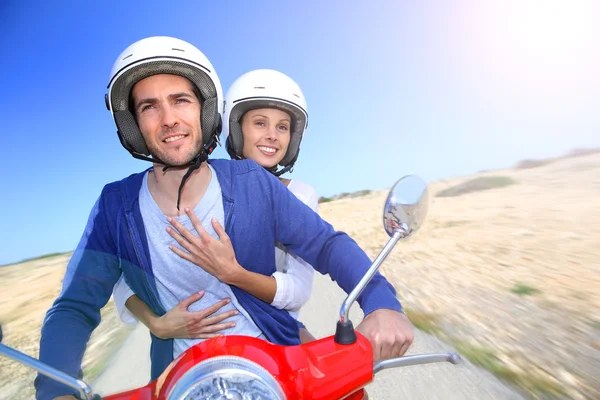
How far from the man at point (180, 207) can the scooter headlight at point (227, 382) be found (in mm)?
519

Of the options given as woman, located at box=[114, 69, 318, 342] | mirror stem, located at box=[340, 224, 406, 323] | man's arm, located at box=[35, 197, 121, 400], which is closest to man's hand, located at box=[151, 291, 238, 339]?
man's arm, located at box=[35, 197, 121, 400]

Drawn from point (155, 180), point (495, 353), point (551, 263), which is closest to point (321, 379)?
point (155, 180)

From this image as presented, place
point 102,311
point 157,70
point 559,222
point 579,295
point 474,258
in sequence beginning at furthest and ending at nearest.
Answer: point 559,222
point 474,258
point 579,295
point 157,70
point 102,311

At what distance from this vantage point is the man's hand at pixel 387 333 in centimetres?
108

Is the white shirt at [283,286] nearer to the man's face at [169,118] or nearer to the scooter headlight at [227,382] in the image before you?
the man's face at [169,118]

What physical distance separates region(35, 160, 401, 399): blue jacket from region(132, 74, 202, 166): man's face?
0.47ft

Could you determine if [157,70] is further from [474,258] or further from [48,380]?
[474,258]

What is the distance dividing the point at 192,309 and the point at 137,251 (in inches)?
10.8

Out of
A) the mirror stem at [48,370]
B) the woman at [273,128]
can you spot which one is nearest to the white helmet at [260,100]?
the woman at [273,128]

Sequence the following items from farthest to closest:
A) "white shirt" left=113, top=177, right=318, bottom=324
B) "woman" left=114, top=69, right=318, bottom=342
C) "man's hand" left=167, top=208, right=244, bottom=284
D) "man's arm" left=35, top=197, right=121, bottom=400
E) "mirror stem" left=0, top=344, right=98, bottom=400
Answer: "woman" left=114, top=69, right=318, bottom=342
"man's hand" left=167, top=208, right=244, bottom=284
"white shirt" left=113, top=177, right=318, bottom=324
"man's arm" left=35, top=197, right=121, bottom=400
"mirror stem" left=0, top=344, right=98, bottom=400

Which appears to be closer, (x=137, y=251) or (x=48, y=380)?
(x=48, y=380)

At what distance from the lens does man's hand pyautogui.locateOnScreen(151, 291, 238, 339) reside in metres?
1.31

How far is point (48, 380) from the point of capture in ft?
2.86

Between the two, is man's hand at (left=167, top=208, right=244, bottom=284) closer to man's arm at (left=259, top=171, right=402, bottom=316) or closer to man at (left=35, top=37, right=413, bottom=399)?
man at (left=35, top=37, right=413, bottom=399)
